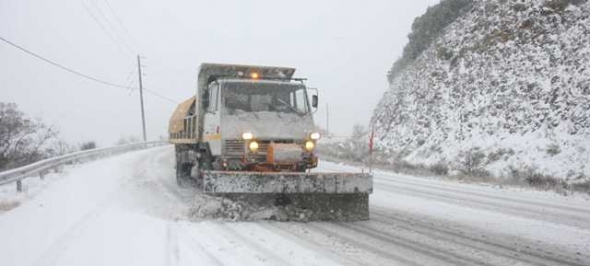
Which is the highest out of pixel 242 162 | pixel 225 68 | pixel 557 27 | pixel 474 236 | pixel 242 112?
pixel 557 27

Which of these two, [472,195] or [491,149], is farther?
[491,149]

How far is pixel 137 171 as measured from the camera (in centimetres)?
1562

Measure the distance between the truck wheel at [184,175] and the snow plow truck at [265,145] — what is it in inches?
48.6

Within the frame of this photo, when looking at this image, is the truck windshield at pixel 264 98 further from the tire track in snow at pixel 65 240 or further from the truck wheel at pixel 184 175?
the truck wheel at pixel 184 175

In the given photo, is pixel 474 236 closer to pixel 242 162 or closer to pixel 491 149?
pixel 242 162

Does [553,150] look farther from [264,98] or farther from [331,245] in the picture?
[331,245]

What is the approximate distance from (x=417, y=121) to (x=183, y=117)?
16544 millimetres

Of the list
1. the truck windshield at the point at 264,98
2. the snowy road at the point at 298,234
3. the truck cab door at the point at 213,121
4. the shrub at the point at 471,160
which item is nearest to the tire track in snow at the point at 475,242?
the snowy road at the point at 298,234

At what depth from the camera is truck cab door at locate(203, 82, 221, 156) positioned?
8820mm

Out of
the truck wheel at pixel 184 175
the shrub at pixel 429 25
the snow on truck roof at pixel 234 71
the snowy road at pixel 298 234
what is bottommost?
the snowy road at pixel 298 234

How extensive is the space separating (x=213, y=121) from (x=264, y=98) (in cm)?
111

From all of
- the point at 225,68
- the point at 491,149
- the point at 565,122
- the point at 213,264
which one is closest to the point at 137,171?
the point at 225,68

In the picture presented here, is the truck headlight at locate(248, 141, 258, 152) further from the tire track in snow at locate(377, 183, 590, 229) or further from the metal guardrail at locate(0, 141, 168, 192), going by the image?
the metal guardrail at locate(0, 141, 168, 192)

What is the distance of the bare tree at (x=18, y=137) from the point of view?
2183 centimetres
